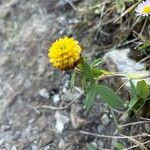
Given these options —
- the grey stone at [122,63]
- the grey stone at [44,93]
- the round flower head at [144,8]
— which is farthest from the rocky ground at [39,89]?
the round flower head at [144,8]

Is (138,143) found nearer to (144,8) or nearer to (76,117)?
(76,117)

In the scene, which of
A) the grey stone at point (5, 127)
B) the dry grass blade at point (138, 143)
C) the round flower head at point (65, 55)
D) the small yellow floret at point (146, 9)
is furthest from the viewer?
the grey stone at point (5, 127)

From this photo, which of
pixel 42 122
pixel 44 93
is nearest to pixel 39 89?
pixel 44 93

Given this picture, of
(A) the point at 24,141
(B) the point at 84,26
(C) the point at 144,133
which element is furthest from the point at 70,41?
(B) the point at 84,26

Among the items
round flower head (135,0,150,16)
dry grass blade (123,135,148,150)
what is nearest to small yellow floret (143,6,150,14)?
round flower head (135,0,150,16)

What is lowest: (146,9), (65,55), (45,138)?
(45,138)

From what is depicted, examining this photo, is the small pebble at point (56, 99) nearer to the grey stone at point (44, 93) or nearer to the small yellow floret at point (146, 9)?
the grey stone at point (44, 93)
